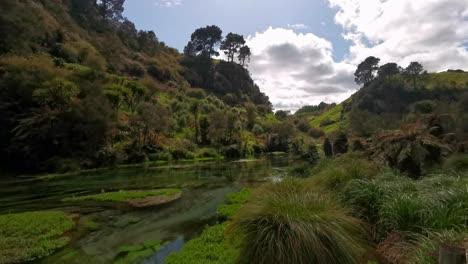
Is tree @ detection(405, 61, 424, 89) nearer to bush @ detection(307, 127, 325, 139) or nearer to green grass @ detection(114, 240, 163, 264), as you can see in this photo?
bush @ detection(307, 127, 325, 139)

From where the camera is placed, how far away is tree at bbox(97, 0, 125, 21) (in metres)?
127

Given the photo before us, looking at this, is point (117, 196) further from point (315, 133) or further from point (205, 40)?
point (205, 40)

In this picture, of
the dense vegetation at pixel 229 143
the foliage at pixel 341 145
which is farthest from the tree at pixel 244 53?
the foliage at pixel 341 145

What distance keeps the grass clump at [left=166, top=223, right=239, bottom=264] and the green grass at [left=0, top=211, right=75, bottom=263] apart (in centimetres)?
508

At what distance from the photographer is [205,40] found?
14600 centimetres

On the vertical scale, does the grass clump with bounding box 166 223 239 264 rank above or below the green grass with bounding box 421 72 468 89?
below

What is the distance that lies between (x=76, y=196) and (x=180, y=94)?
Answer: 249 ft

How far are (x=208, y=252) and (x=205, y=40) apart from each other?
476 ft

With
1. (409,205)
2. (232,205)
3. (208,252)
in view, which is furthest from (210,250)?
(232,205)

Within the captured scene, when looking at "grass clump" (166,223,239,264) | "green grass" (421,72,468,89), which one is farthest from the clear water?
"green grass" (421,72,468,89)

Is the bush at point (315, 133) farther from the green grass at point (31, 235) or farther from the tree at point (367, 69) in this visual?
the green grass at point (31, 235)

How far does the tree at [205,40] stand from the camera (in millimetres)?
144000

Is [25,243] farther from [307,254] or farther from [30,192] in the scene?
[30,192]

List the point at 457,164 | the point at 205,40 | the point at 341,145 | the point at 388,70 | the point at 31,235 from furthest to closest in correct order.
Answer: the point at 205,40 < the point at 388,70 < the point at 341,145 < the point at 457,164 < the point at 31,235
